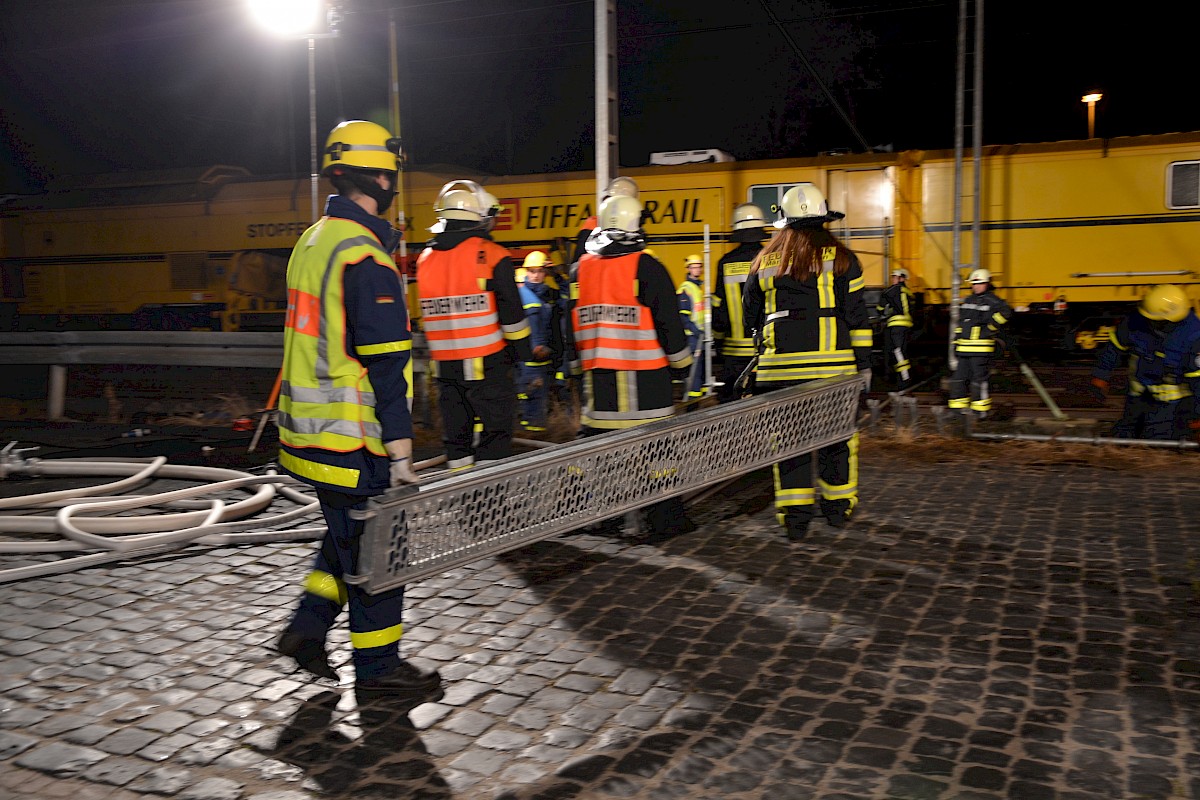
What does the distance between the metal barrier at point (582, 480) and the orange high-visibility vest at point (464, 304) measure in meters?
1.56

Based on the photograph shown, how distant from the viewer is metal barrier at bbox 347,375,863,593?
3.63 metres

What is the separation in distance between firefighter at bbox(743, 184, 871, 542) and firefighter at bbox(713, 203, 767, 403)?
1.06 m

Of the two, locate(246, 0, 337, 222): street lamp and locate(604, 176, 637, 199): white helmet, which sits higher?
locate(246, 0, 337, 222): street lamp

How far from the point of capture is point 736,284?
24.1 ft

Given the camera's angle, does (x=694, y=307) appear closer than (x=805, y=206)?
No

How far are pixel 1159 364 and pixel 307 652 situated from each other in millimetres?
7781

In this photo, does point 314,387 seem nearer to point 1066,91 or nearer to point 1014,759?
point 1014,759

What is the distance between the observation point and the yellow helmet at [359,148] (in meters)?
3.73

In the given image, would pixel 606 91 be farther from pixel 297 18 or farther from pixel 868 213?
pixel 868 213

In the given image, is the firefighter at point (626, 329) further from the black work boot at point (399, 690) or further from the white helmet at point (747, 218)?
the black work boot at point (399, 690)

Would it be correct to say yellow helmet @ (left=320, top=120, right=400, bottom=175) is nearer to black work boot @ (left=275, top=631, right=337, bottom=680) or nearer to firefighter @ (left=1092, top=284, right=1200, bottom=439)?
black work boot @ (left=275, top=631, right=337, bottom=680)

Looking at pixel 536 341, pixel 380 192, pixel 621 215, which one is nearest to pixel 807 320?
pixel 621 215

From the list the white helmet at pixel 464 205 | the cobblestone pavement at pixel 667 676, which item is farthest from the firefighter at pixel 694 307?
the cobblestone pavement at pixel 667 676

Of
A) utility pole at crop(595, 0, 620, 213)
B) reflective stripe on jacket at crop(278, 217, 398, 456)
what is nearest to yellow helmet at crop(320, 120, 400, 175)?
reflective stripe on jacket at crop(278, 217, 398, 456)
